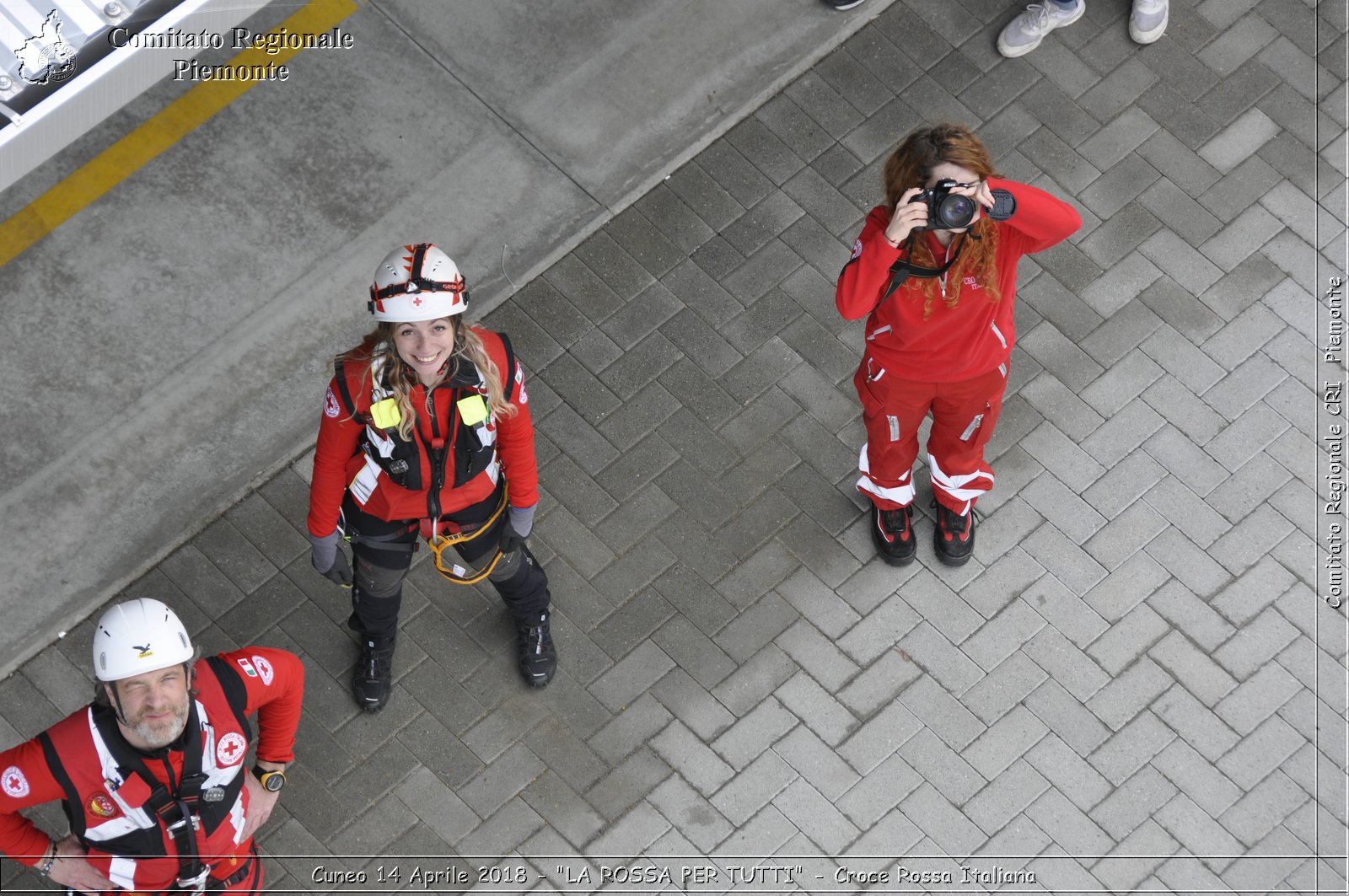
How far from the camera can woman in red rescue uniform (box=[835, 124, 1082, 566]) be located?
4.43 meters

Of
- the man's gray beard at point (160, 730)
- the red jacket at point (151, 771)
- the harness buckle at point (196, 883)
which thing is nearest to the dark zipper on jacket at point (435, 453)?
the red jacket at point (151, 771)

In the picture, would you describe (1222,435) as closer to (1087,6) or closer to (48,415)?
(1087,6)

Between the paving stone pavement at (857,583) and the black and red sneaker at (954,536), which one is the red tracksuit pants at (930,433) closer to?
the black and red sneaker at (954,536)

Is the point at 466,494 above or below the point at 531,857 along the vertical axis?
above

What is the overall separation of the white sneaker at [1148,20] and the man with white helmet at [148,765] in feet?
17.9

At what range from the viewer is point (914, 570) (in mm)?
5820

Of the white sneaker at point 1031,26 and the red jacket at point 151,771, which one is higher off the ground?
the white sneaker at point 1031,26

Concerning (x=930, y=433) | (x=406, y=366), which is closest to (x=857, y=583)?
(x=930, y=433)

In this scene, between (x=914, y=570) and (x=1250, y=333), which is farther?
(x=1250, y=333)

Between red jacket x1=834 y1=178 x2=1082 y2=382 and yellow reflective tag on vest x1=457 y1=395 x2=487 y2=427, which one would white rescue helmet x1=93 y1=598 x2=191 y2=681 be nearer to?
yellow reflective tag on vest x1=457 y1=395 x2=487 y2=427

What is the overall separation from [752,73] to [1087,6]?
6.38ft

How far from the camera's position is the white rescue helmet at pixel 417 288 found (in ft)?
13.7

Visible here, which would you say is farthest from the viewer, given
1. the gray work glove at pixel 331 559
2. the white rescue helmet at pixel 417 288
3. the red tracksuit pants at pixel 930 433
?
the red tracksuit pants at pixel 930 433

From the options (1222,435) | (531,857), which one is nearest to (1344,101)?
(1222,435)
